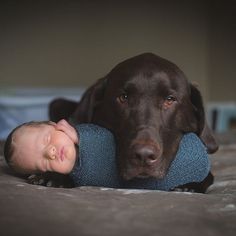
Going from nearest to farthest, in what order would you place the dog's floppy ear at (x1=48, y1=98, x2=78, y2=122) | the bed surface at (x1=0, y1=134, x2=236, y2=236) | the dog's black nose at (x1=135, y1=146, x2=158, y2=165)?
the bed surface at (x1=0, y1=134, x2=236, y2=236) < the dog's black nose at (x1=135, y1=146, x2=158, y2=165) < the dog's floppy ear at (x1=48, y1=98, x2=78, y2=122)

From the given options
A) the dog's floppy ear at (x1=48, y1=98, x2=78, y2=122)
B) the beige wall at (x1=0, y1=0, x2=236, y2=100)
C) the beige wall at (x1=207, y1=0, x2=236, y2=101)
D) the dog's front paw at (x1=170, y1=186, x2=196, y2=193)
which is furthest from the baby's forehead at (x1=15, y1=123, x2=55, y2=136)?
the beige wall at (x1=207, y1=0, x2=236, y2=101)

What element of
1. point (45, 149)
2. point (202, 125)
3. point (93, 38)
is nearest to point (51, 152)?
point (45, 149)

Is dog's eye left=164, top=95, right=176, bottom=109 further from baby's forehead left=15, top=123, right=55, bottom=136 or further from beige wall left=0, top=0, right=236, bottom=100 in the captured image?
beige wall left=0, top=0, right=236, bottom=100

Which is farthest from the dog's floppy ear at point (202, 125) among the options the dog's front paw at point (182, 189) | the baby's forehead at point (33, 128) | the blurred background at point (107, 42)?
the blurred background at point (107, 42)

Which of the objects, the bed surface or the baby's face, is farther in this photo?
the baby's face

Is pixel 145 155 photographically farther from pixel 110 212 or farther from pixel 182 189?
pixel 110 212

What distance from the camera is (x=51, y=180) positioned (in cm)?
197

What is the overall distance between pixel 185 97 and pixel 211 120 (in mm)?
4063

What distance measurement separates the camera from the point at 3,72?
18.5 ft

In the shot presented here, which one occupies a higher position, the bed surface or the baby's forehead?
the baby's forehead

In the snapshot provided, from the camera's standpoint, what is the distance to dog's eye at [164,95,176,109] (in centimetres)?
218

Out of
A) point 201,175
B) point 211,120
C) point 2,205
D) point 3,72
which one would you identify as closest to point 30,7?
point 3,72

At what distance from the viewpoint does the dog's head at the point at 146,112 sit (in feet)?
6.08

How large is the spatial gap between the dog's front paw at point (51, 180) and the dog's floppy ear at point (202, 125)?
2.12 feet
